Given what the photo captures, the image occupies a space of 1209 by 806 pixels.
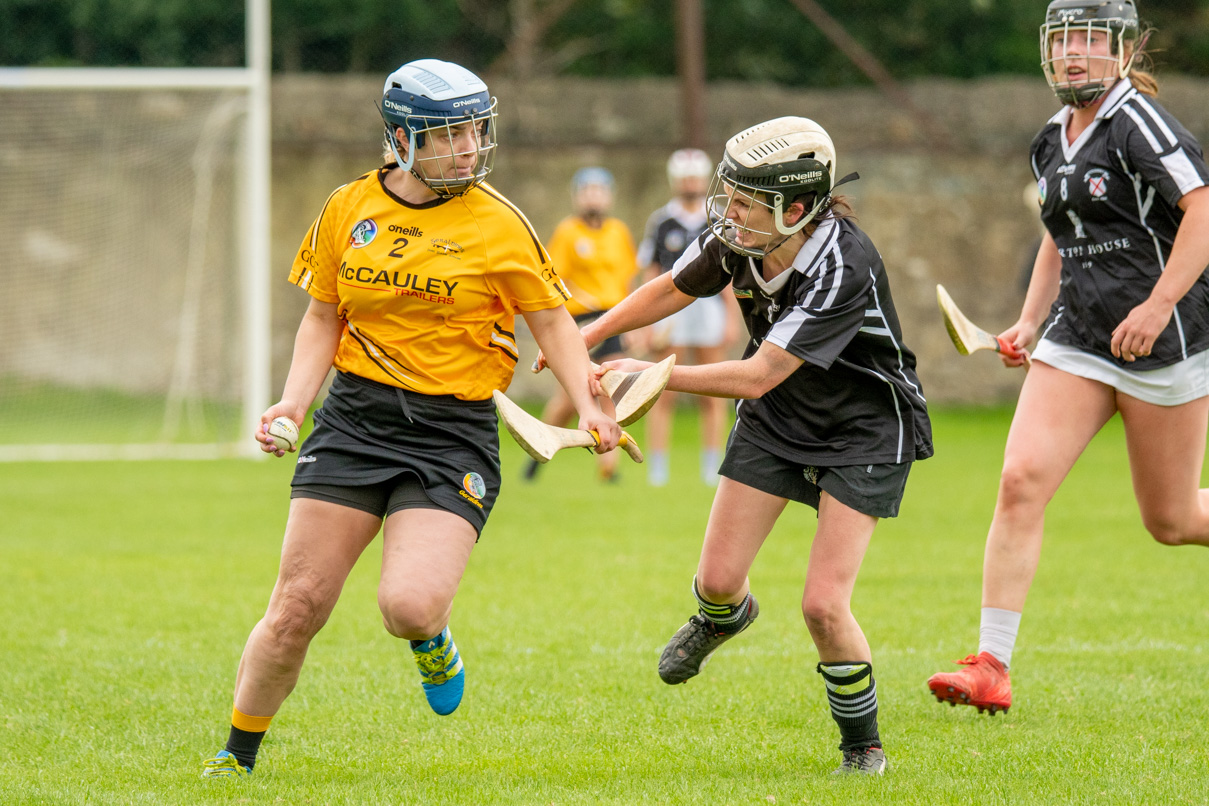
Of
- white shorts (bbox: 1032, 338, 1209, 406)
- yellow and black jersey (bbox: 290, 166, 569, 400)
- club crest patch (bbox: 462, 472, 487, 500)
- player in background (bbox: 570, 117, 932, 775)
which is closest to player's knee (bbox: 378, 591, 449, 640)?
club crest patch (bbox: 462, 472, 487, 500)

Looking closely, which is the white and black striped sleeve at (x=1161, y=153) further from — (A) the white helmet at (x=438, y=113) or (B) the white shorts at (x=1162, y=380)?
(A) the white helmet at (x=438, y=113)

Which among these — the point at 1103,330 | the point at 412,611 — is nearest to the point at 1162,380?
the point at 1103,330

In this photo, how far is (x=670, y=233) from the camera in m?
10.5

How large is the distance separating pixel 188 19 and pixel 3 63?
7.12 ft

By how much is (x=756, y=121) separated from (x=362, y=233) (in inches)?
484

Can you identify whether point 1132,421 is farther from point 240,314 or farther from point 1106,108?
point 240,314

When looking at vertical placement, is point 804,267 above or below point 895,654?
above

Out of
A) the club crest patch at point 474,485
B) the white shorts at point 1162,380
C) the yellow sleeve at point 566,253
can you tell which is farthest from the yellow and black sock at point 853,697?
the yellow sleeve at point 566,253

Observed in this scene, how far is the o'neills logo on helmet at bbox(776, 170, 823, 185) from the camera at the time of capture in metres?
3.81

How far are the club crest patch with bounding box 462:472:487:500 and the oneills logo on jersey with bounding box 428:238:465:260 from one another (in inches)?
24.6

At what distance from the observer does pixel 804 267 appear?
3.92 meters

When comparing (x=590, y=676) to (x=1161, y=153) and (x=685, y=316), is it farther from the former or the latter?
(x=685, y=316)

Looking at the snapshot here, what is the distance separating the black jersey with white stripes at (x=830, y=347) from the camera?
3.84 meters

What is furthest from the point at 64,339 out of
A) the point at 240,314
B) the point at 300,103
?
the point at 300,103
